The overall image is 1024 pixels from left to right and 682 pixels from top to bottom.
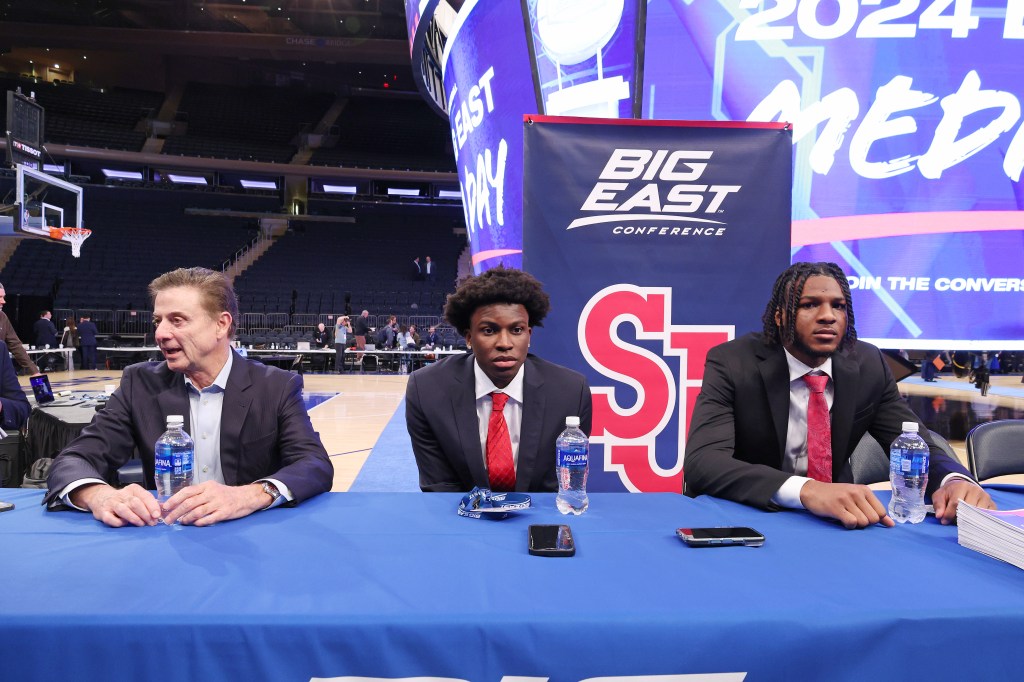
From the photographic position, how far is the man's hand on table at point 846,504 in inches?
52.4

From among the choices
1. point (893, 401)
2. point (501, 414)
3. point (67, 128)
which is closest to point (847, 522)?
point (893, 401)

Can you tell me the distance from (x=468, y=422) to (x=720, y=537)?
0.91 meters

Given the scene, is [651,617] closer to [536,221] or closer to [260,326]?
[536,221]

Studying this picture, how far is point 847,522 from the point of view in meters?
1.33

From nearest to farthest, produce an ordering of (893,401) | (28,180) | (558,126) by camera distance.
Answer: (893,401), (558,126), (28,180)

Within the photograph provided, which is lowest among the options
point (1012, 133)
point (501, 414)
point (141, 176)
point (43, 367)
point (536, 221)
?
point (43, 367)

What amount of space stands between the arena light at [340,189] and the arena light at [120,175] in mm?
6769

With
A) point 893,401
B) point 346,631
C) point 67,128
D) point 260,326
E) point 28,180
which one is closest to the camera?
point 346,631

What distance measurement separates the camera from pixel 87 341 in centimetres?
1384

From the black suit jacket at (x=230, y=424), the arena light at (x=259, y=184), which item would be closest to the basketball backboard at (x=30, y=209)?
the black suit jacket at (x=230, y=424)

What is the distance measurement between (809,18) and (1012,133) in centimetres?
180

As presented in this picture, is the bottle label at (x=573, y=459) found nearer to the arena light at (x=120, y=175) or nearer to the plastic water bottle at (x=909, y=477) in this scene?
the plastic water bottle at (x=909, y=477)

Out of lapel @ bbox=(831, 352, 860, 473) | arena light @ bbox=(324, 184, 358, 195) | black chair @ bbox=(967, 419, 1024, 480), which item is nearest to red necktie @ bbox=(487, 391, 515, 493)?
lapel @ bbox=(831, 352, 860, 473)

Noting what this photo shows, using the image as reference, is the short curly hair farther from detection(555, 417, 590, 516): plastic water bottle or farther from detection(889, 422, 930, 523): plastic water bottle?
detection(889, 422, 930, 523): plastic water bottle
